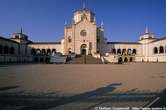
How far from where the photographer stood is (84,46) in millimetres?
72938

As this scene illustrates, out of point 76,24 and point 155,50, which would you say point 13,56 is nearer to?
point 76,24

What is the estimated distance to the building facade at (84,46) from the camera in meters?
72.2

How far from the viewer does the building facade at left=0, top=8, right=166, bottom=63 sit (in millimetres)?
72250

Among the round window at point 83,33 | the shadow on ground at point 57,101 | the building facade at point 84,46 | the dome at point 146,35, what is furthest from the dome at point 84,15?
the shadow on ground at point 57,101

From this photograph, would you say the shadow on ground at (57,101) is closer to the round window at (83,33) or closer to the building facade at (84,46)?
the building facade at (84,46)

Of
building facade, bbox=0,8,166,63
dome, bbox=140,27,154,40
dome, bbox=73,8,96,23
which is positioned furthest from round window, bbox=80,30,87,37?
dome, bbox=140,27,154,40

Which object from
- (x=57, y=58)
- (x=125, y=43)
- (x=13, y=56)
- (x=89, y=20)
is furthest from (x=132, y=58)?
(x=13, y=56)

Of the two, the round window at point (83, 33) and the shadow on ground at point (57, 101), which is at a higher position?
the round window at point (83, 33)

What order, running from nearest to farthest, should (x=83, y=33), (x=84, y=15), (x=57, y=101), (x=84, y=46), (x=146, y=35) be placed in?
1. (x=57, y=101)
2. (x=84, y=46)
3. (x=83, y=33)
4. (x=84, y=15)
5. (x=146, y=35)

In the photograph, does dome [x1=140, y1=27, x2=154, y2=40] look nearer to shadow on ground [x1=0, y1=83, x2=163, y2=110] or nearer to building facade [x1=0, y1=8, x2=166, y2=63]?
building facade [x1=0, y1=8, x2=166, y2=63]

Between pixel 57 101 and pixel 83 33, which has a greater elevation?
pixel 83 33

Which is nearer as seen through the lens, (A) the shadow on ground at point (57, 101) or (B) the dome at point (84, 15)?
(A) the shadow on ground at point (57, 101)

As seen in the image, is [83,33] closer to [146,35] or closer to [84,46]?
[84,46]

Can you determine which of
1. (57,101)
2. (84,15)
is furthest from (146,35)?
(57,101)
